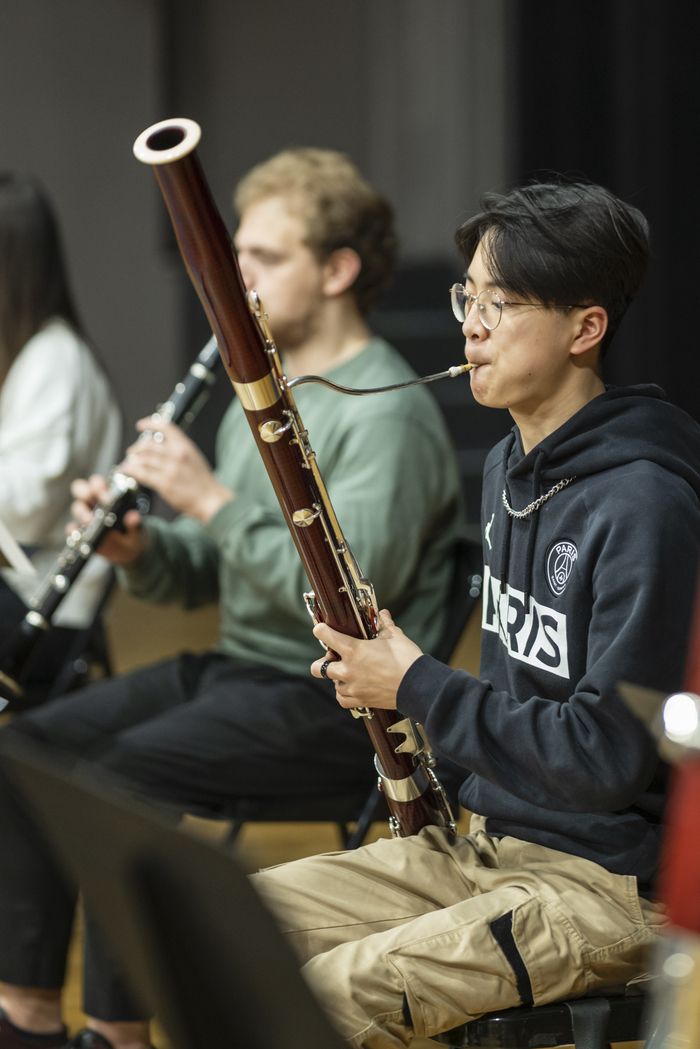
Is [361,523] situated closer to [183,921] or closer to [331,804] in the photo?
[331,804]

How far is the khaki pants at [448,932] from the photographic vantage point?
1.13m

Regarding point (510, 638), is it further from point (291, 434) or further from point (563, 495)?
point (291, 434)

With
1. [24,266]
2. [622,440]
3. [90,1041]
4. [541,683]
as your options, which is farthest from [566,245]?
[24,266]

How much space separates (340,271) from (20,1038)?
1.10 m

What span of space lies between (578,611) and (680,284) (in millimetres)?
3617

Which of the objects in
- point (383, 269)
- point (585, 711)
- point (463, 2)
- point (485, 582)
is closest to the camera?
point (585, 711)

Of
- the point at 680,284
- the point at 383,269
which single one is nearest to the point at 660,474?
the point at 383,269

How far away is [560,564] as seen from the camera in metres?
1.23

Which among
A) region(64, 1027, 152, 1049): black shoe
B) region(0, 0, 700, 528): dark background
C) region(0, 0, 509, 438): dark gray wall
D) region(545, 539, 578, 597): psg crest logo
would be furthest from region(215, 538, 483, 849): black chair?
region(0, 0, 509, 438): dark gray wall

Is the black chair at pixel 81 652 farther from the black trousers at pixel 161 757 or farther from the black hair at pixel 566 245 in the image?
the black hair at pixel 566 245

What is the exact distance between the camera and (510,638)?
130 cm

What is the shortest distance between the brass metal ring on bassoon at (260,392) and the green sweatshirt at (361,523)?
50cm

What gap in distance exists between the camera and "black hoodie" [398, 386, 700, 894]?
3.67 feet

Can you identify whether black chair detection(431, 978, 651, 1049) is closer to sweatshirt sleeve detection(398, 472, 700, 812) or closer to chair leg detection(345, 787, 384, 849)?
sweatshirt sleeve detection(398, 472, 700, 812)
